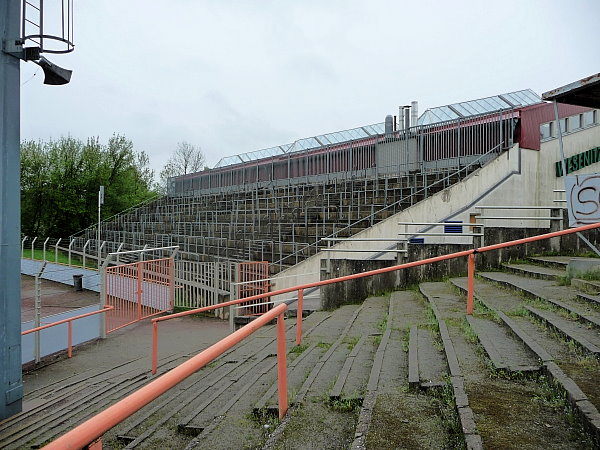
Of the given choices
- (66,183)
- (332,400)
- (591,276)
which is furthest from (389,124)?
(66,183)

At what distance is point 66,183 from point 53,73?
30498 mm

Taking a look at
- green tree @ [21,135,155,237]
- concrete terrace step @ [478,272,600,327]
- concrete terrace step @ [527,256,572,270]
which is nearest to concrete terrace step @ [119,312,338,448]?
concrete terrace step @ [478,272,600,327]

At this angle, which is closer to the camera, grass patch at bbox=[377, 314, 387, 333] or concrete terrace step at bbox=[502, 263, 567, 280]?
grass patch at bbox=[377, 314, 387, 333]

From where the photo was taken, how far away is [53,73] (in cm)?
659

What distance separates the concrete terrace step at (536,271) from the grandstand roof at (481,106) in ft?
30.6

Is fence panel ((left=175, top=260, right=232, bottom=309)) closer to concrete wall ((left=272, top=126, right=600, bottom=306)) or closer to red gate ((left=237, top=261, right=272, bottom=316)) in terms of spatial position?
red gate ((left=237, top=261, right=272, bottom=316))

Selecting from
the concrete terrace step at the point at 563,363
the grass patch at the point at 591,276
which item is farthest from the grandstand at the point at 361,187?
the concrete terrace step at the point at 563,363

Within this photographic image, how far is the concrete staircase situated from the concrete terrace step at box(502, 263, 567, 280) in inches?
4.1

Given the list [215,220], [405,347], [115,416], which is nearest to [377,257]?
[405,347]

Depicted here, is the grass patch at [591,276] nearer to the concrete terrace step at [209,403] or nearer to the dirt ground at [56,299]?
the concrete terrace step at [209,403]

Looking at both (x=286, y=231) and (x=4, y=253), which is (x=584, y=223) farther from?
(x=286, y=231)

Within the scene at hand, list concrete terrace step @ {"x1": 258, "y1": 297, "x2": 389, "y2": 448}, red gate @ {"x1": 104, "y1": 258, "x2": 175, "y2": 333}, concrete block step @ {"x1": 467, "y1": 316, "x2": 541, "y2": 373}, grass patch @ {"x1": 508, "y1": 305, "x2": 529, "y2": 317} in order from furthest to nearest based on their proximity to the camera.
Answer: red gate @ {"x1": 104, "y1": 258, "x2": 175, "y2": 333}
grass patch @ {"x1": 508, "y1": 305, "x2": 529, "y2": 317}
concrete block step @ {"x1": 467, "y1": 316, "x2": 541, "y2": 373}
concrete terrace step @ {"x1": 258, "y1": 297, "x2": 389, "y2": 448}

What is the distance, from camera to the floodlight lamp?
641 centimetres

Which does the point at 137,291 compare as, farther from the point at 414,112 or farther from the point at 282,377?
the point at 414,112
